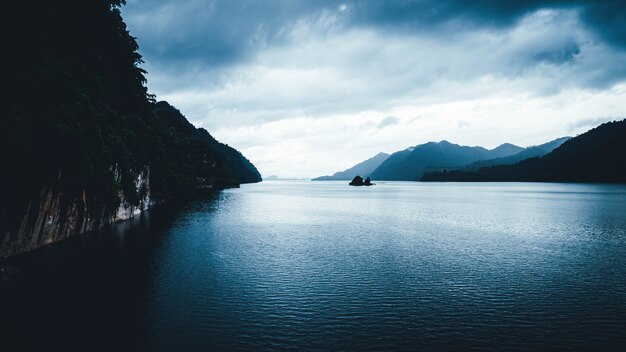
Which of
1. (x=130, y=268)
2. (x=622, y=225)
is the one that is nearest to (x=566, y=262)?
(x=622, y=225)

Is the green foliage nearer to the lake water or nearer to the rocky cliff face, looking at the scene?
the rocky cliff face

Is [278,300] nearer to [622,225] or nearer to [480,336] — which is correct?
[480,336]

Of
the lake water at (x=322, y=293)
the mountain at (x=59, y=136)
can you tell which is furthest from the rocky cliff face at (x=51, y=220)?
the lake water at (x=322, y=293)

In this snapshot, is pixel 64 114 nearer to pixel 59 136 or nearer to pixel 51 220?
pixel 59 136

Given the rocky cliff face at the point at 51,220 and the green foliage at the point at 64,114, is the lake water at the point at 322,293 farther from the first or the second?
the green foliage at the point at 64,114

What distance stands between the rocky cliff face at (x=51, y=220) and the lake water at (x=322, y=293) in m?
1.81

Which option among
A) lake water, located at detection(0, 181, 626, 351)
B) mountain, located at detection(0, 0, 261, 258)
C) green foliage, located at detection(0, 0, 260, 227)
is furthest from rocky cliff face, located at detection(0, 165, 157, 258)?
lake water, located at detection(0, 181, 626, 351)

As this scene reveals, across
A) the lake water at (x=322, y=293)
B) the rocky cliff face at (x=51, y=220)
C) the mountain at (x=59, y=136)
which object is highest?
the mountain at (x=59, y=136)

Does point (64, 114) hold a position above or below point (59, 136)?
above

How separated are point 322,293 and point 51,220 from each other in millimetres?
36867

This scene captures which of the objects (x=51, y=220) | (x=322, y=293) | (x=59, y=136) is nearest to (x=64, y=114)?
(x=59, y=136)

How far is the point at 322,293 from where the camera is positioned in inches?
1079

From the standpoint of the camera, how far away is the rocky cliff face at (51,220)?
113 feet

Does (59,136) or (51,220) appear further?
(51,220)
